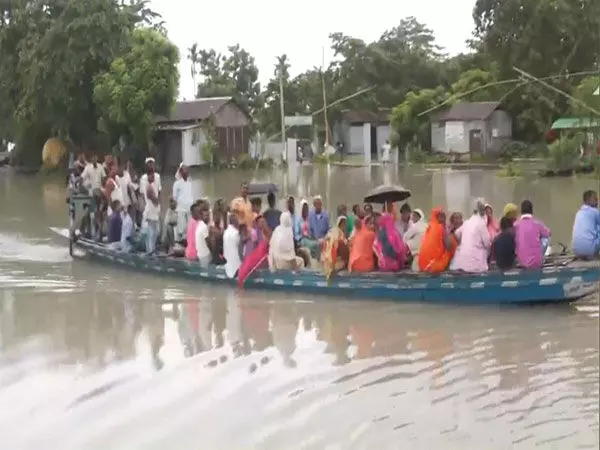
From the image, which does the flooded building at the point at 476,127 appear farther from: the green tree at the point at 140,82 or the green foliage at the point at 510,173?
the green tree at the point at 140,82

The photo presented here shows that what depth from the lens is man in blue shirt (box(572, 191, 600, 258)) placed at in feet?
35.4

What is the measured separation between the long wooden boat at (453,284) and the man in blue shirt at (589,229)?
282mm

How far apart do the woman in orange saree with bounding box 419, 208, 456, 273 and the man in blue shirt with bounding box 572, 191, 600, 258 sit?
4.81 ft

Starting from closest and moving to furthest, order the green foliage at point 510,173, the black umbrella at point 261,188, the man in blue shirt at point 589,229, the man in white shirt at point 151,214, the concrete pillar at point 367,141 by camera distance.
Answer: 1. the man in blue shirt at point 589,229
2. the man in white shirt at point 151,214
3. the black umbrella at point 261,188
4. the green foliage at point 510,173
5. the concrete pillar at point 367,141

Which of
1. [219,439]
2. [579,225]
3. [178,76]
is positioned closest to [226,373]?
[219,439]

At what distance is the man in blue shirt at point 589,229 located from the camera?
1080cm

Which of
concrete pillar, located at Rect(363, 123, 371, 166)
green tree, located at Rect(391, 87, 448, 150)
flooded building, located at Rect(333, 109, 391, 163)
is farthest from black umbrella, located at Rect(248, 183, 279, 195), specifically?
flooded building, located at Rect(333, 109, 391, 163)

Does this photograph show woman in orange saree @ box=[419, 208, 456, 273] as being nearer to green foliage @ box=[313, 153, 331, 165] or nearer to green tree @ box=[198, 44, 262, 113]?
green foliage @ box=[313, 153, 331, 165]

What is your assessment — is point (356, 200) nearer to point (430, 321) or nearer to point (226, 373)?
point (430, 321)

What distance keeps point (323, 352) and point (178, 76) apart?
94.9 ft

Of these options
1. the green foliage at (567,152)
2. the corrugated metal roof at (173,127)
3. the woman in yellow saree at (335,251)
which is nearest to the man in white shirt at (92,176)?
the woman in yellow saree at (335,251)

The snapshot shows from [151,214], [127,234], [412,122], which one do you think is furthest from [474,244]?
[412,122]

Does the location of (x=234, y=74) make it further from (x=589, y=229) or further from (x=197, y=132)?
(x=589, y=229)

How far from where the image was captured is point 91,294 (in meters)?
13.4
